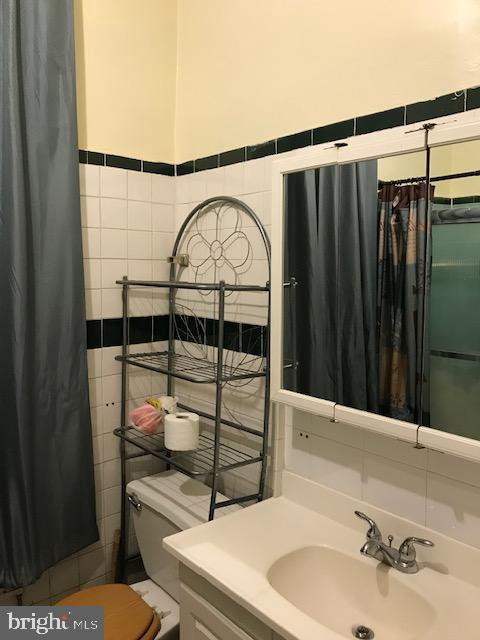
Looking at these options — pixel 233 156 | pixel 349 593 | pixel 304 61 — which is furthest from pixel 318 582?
pixel 304 61

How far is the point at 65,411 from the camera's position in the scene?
6.03 ft

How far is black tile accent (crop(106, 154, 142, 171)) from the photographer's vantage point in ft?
6.46

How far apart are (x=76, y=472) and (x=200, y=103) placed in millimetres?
1431

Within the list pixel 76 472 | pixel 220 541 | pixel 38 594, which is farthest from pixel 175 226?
pixel 38 594

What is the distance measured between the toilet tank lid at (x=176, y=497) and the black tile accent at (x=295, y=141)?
1210 mm

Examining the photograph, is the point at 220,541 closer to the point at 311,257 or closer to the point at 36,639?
the point at 36,639

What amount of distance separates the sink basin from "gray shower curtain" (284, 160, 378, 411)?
1.34ft

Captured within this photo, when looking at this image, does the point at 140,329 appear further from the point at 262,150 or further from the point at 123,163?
the point at 262,150

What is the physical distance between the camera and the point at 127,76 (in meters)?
1.98

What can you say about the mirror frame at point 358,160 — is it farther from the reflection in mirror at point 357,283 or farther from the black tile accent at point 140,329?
the black tile accent at point 140,329

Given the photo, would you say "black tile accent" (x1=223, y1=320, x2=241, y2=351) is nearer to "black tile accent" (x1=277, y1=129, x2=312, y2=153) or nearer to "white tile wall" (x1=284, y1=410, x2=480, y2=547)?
"white tile wall" (x1=284, y1=410, x2=480, y2=547)

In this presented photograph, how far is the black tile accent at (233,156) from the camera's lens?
1.84 m

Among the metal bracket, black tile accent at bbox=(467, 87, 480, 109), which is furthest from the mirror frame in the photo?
the metal bracket

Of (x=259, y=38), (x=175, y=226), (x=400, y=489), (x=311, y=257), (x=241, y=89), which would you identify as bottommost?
(x=400, y=489)
